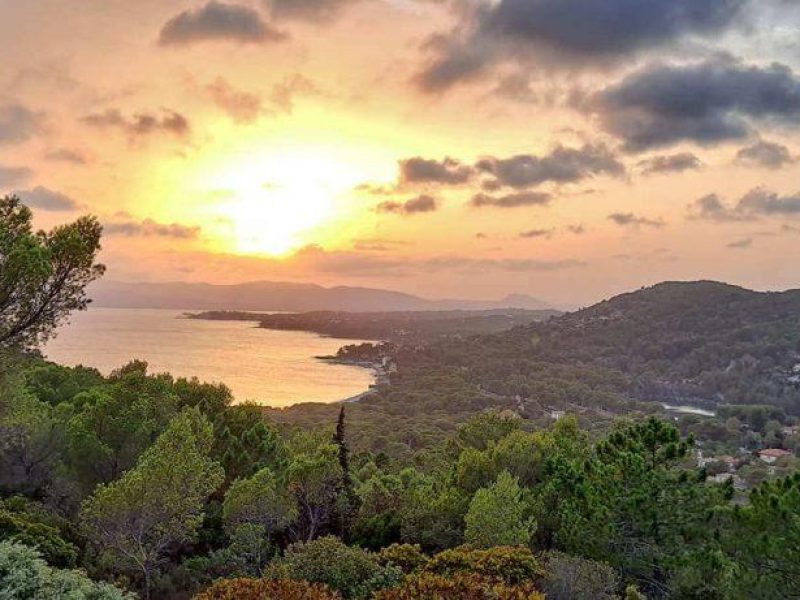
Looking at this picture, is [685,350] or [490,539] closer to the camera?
[490,539]

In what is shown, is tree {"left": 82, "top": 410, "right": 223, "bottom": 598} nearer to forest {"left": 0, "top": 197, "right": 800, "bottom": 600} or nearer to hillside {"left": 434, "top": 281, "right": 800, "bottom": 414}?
forest {"left": 0, "top": 197, "right": 800, "bottom": 600}

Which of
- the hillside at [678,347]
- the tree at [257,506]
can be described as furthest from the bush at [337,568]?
the hillside at [678,347]

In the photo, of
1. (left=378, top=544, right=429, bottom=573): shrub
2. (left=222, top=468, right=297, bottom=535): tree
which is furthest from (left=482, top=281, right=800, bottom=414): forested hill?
(left=378, top=544, right=429, bottom=573): shrub

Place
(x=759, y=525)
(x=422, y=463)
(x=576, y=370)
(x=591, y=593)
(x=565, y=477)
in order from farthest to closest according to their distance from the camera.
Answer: (x=576, y=370) → (x=422, y=463) → (x=565, y=477) → (x=759, y=525) → (x=591, y=593)

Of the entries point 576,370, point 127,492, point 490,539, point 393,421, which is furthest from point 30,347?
point 576,370

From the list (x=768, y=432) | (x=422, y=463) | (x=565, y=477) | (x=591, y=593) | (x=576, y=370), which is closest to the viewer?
(x=591, y=593)

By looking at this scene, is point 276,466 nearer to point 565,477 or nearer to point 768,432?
point 565,477

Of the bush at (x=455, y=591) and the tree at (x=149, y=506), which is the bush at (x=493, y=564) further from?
the tree at (x=149, y=506)
